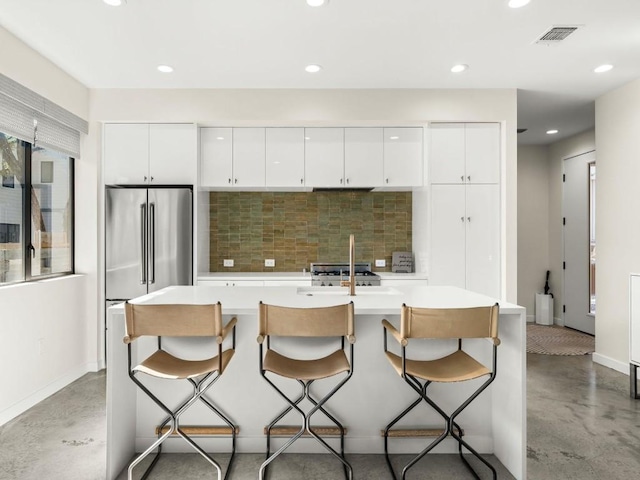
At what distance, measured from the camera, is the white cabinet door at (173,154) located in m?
3.98

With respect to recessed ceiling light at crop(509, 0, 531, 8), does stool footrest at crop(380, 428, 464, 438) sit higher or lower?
lower

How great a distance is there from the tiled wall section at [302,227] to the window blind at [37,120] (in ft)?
5.03

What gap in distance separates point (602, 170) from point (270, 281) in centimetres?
361

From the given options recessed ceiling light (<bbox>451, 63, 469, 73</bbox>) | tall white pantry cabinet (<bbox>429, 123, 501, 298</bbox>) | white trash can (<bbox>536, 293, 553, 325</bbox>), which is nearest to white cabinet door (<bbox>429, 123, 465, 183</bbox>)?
tall white pantry cabinet (<bbox>429, 123, 501, 298</bbox>)

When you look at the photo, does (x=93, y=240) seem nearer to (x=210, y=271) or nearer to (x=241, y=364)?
(x=210, y=271)

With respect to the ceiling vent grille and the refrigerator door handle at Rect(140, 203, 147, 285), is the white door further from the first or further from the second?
the refrigerator door handle at Rect(140, 203, 147, 285)

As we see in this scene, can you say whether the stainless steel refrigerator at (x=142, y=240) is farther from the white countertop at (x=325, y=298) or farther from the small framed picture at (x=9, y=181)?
the white countertop at (x=325, y=298)

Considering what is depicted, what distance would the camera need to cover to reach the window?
9.79ft

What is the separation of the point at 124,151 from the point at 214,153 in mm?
865

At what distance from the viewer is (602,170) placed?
4.15 meters

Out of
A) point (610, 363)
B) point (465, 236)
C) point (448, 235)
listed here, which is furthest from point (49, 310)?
point (610, 363)

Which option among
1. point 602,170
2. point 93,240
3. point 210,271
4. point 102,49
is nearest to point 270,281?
point 210,271

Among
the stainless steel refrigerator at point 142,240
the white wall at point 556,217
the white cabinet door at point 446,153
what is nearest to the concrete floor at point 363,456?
the stainless steel refrigerator at point 142,240

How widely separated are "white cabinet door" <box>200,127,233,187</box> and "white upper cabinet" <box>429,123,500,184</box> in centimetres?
205
